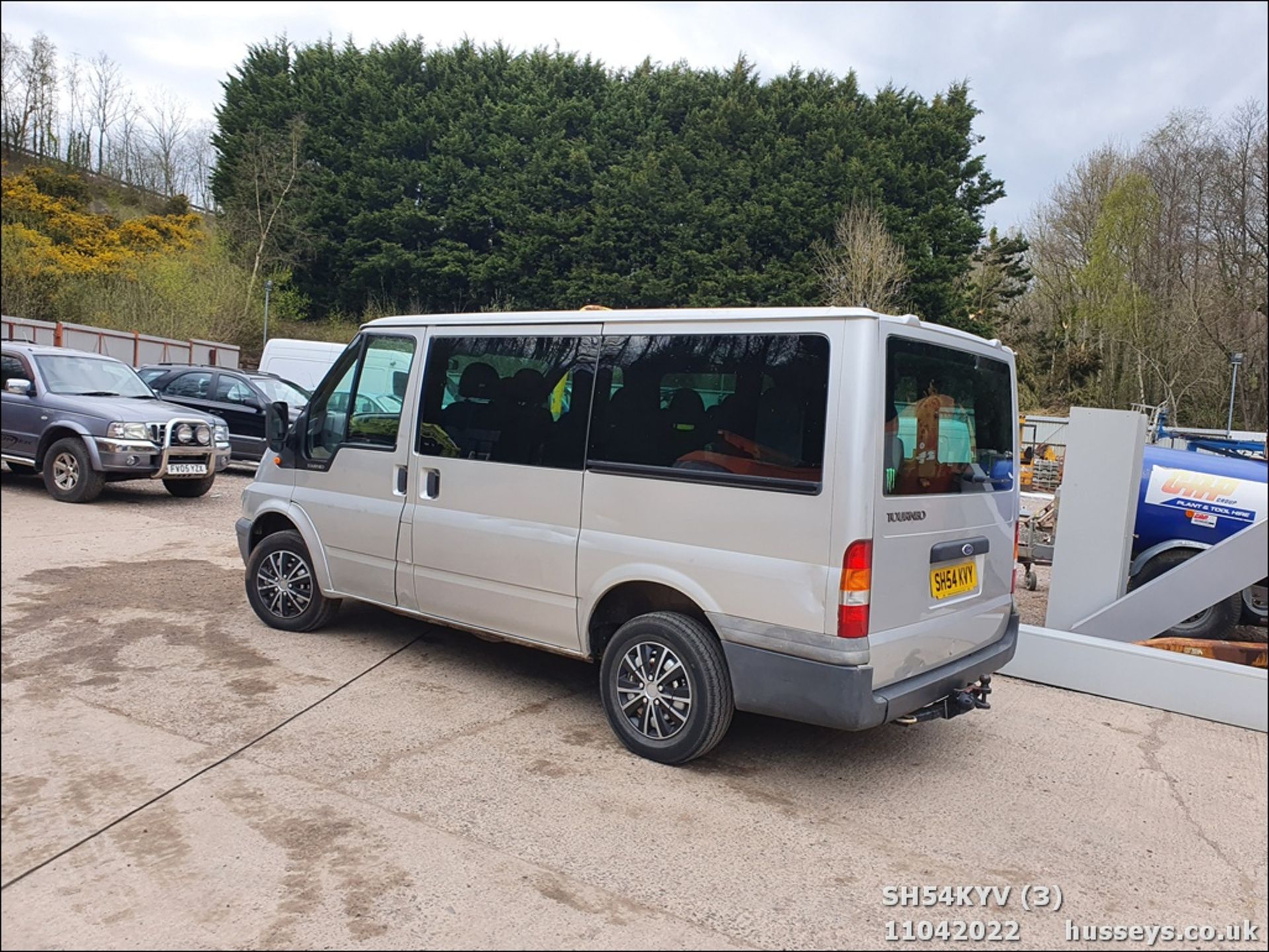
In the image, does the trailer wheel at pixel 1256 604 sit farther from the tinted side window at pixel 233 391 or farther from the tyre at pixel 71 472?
the tinted side window at pixel 233 391

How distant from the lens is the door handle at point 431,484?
5031 millimetres

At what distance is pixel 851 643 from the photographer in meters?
3.58

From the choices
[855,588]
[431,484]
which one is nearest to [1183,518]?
[855,588]

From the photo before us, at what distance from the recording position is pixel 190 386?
50.1 ft

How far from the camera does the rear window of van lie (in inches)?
147

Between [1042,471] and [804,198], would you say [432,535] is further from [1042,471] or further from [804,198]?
[804,198]

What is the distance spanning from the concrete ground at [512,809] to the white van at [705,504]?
16.7 inches

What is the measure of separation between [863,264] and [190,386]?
24.1m

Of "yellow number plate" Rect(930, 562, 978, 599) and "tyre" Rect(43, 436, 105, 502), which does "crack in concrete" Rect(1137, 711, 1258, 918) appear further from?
"tyre" Rect(43, 436, 105, 502)

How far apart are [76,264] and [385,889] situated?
1496cm

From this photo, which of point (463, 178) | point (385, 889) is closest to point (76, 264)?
point (385, 889)

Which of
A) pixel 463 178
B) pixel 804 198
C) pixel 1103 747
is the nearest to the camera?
pixel 1103 747

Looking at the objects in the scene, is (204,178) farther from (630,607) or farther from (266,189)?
(630,607)

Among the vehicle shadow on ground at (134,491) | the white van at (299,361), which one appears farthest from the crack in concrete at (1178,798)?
the white van at (299,361)
